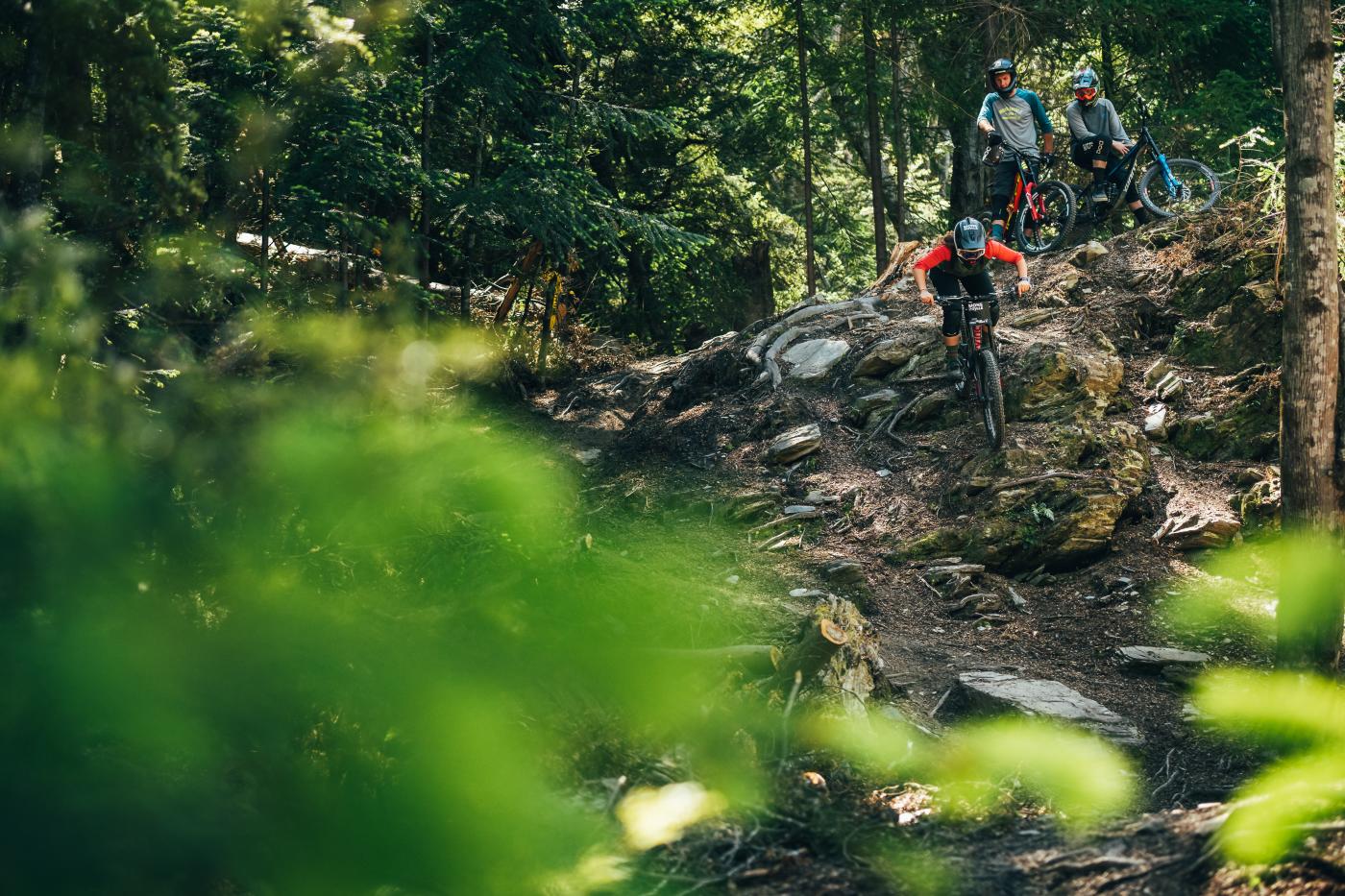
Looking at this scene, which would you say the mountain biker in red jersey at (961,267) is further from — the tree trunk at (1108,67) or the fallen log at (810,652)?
the tree trunk at (1108,67)

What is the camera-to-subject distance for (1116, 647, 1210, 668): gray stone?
6746mm

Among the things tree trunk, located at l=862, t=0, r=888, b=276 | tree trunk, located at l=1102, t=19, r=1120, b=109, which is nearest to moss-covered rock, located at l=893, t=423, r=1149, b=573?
tree trunk, located at l=862, t=0, r=888, b=276

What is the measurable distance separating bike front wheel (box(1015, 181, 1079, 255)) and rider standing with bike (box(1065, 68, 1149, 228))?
0.34 meters

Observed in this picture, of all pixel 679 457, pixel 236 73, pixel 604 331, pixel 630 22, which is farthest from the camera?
pixel 604 331

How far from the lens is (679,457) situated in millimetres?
11484

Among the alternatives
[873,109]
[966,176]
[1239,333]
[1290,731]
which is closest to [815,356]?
[1239,333]

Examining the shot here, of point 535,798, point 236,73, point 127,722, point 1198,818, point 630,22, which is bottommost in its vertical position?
point 1198,818

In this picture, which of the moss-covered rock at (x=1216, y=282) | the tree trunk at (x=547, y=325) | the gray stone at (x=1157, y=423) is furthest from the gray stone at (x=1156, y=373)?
the tree trunk at (x=547, y=325)

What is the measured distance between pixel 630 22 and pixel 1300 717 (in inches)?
535

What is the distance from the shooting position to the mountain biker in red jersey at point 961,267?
29.9 ft

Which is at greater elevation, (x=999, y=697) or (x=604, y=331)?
(x=604, y=331)

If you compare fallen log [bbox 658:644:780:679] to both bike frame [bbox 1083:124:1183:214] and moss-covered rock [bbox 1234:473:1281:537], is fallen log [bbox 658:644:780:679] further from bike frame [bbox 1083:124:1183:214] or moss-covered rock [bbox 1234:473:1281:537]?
bike frame [bbox 1083:124:1183:214]

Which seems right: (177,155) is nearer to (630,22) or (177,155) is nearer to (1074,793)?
(1074,793)

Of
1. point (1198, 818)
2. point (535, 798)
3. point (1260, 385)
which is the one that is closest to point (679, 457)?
point (1260, 385)
